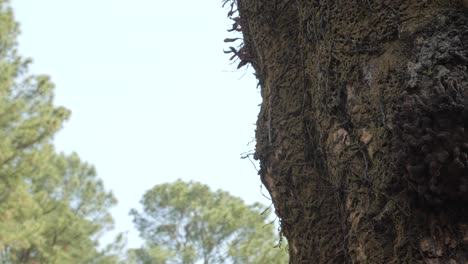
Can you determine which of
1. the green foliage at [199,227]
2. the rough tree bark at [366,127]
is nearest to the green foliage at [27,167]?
the green foliage at [199,227]

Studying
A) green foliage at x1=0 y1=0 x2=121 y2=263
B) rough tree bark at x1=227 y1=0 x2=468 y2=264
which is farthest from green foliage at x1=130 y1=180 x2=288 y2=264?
rough tree bark at x1=227 y1=0 x2=468 y2=264

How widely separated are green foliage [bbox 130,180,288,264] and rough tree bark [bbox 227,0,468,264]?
1360 cm

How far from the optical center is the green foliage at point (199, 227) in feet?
51.9

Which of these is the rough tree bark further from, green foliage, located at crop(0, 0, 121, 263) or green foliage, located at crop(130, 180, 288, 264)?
green foliage, located at crop(130, 180, 288, 264)

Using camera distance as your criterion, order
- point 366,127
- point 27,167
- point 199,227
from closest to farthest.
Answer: point 366,127 → point 27,167 → point 199,227

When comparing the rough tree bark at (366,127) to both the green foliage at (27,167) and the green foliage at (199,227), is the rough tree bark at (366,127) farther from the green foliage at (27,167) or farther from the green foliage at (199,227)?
the green foliage at (199,227)

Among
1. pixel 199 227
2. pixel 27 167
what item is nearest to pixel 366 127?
pixel 27 167

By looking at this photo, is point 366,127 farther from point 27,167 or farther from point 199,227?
point 199,227

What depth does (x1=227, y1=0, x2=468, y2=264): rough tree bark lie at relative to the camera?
110 centimetres

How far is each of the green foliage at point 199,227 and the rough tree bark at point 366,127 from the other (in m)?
13.6

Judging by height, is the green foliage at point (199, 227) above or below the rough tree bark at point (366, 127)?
above

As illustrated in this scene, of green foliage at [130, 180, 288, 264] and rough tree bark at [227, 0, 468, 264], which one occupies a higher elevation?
green foliage at [130, 180, 288, 264]

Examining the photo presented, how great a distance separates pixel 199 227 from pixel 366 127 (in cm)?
1635

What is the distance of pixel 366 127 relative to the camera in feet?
4.37
